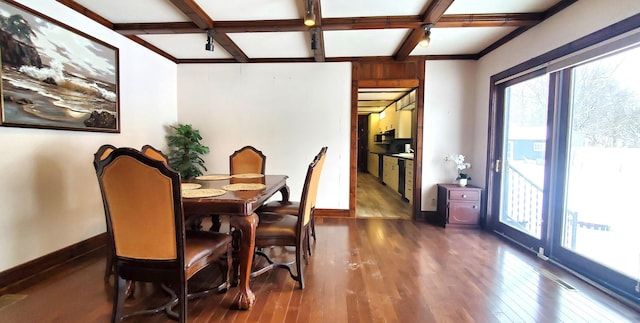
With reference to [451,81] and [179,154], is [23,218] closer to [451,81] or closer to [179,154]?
[179,154]

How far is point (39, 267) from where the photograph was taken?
95.2 inches

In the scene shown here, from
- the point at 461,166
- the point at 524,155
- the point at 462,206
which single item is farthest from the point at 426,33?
the point at 462,206

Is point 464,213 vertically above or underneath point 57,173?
underneath

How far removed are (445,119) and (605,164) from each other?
2.05 metres

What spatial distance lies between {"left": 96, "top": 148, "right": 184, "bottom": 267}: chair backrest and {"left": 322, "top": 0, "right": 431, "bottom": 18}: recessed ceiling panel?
6.90ft

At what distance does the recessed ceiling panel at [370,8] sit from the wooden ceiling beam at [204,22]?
1.19m

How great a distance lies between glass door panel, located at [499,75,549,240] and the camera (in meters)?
2.95

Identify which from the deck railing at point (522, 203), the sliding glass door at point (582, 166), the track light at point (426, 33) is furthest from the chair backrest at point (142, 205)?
the deck railing at point (522, 203)

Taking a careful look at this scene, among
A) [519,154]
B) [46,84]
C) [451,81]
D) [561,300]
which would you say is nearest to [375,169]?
[451,81]

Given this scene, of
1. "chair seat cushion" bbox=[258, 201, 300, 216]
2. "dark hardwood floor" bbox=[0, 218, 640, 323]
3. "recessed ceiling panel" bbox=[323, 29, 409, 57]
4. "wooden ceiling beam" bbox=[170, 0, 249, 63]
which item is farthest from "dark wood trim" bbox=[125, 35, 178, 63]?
"chair seat cushion" bbox=[258, 201, 300, 216]

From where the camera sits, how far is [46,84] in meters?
2.44

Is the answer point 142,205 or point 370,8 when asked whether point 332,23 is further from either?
point 142,205

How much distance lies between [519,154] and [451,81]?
1.43 m

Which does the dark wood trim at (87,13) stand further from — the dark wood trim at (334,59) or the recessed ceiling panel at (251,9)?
the dark wood trim at (334,59)
